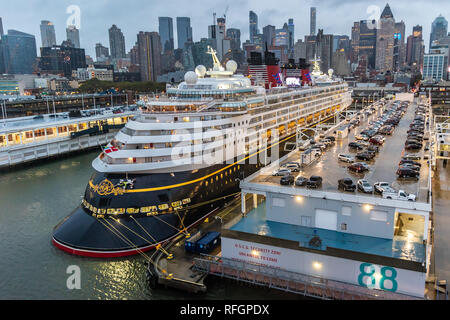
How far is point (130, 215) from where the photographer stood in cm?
2264

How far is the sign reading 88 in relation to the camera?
16281 mm

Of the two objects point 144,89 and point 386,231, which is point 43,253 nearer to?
point 386,231

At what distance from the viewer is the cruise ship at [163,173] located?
22531mm

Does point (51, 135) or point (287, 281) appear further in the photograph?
point (51, 135)

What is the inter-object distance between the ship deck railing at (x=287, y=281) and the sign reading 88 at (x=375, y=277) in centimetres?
40

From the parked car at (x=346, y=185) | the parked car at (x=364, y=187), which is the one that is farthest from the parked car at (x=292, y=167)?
the parked car at (x=364, y=187)

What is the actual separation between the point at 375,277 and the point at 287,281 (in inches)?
157

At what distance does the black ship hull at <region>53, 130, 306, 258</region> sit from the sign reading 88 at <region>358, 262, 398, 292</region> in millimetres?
11489

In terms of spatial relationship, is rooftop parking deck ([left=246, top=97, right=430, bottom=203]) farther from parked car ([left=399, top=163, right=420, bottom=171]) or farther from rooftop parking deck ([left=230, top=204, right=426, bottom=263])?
rooftop parking deck ([left=230, top=204, right=426, bottom=263])

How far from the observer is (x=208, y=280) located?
19250 mm

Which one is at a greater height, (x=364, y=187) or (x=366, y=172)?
(x=364, y=187)

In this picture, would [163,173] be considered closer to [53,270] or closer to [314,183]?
[53,270]

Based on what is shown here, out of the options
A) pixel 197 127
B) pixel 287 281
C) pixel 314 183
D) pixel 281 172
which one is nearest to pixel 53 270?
pixel 197 127
